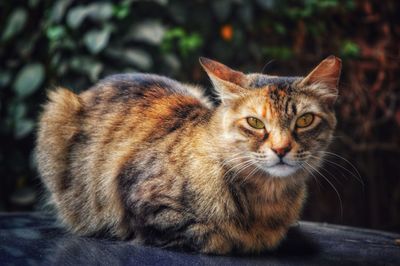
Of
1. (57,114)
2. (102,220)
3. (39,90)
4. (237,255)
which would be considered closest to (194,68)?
(39,90)

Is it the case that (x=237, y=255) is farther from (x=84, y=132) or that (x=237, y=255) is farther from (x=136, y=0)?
(x=136, y=0)

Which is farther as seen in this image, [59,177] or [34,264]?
[59,177]

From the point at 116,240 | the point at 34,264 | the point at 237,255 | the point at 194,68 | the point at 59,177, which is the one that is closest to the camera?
the point at 34,264

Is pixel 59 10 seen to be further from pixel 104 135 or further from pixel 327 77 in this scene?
pixel 327 77

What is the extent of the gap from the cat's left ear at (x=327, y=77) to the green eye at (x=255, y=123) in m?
0.25

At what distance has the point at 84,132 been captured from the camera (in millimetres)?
2930

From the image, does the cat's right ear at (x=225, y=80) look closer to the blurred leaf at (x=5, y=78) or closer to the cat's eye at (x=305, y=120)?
the cat's eye at (x=305, y=120)

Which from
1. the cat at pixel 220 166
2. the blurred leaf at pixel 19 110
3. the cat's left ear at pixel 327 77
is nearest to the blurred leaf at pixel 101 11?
the blurred leaf at pixel 19 110

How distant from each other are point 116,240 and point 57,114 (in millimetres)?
771

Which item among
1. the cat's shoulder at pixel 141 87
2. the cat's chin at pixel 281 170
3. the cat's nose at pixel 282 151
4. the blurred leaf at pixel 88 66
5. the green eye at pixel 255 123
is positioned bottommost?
the cat's chin at pixel 281 170

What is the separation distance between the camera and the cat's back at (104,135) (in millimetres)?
2660

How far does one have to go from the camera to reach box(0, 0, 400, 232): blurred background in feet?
13.8

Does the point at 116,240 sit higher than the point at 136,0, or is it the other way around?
the point at 136,0

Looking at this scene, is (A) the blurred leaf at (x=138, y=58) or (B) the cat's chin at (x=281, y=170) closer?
(B) the cat's chin at (x=281, y=170)
